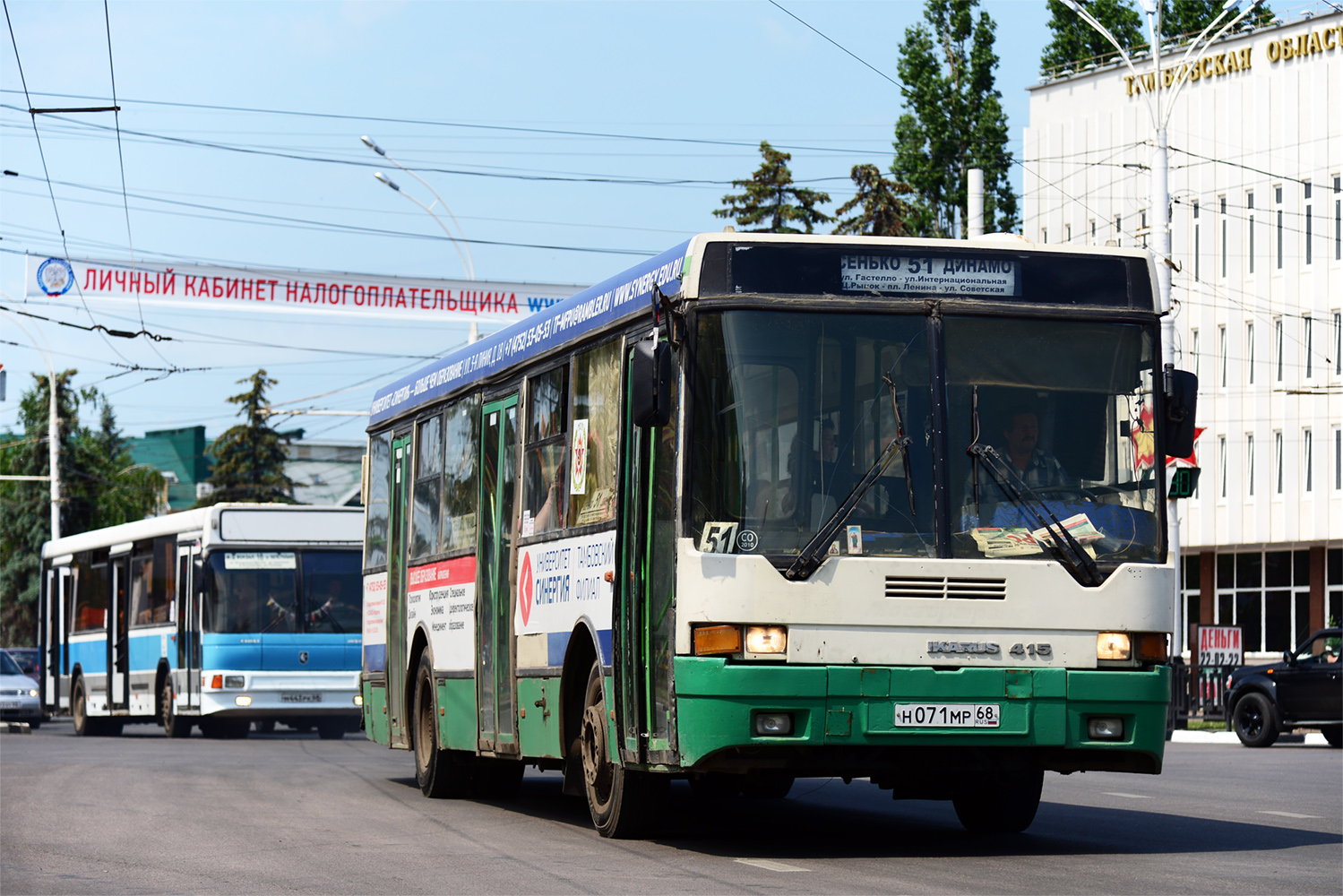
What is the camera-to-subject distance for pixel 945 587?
10406 mm

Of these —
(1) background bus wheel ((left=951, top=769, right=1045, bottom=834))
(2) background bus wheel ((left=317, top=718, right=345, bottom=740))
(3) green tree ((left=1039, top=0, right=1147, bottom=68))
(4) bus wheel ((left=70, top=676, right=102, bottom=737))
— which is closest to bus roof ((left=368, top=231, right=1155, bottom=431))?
(1) background bus wheel ((left=951, top=769, right=1045, bottom=834))

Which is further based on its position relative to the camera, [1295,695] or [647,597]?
[1295,695]

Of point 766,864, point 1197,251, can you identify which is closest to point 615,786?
point 766,864

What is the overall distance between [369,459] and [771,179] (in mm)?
39399

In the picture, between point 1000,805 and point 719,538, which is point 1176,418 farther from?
point 1000,805

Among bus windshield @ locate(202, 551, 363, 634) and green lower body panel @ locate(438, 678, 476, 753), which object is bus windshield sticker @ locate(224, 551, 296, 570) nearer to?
bus windshield @ locate(202, 551, 363, 634)

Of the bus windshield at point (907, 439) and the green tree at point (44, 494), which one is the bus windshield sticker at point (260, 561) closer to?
the bus windshield at point (907, 439)

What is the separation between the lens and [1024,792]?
40.5 ft

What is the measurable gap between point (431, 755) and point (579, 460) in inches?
165

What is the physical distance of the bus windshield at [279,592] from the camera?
2717 centimetres

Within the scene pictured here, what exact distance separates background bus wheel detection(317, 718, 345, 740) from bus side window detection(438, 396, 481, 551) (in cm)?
1399

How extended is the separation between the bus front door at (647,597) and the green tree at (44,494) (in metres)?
68.1

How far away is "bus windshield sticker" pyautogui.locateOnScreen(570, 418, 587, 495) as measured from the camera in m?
12.4

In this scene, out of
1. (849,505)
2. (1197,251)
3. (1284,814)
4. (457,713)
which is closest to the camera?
(849,505)
